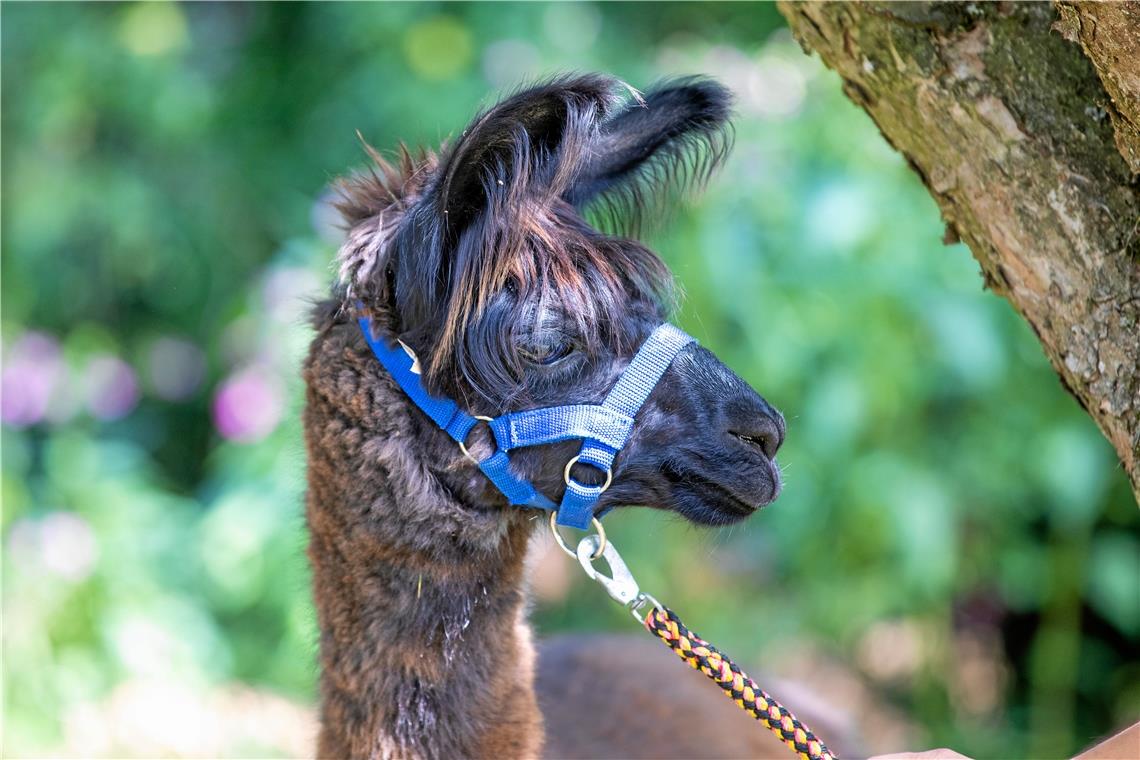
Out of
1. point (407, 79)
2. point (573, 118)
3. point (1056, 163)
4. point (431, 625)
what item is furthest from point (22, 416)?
point (1056, 163)

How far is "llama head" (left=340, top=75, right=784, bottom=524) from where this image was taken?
1.74 m

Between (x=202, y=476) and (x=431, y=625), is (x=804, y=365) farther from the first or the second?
(x=202, y=476)

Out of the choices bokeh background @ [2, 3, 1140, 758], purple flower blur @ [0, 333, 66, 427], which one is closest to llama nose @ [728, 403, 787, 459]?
bokeh background @ [2, 3, 1140, 758]

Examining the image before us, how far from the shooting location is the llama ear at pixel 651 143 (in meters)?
2.21

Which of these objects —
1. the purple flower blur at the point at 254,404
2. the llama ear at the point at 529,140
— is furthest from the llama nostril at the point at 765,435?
the purple flower blur at the point at 254,404

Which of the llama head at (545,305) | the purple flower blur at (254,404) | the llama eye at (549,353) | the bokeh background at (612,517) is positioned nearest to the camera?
the llama head at (545,305)

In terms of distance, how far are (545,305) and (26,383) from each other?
386 cm

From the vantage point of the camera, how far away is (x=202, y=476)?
20.2 feet

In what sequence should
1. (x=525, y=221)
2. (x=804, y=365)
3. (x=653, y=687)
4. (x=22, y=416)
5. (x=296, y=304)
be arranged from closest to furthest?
(x=525, y=221)
(x=653, y=687)
(x=804, y=365)
(x=296, y=304)
(x=22, y=416)

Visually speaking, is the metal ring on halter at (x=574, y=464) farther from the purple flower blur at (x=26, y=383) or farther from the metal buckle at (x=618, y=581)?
the purple flower blur at (x=26, y=383)

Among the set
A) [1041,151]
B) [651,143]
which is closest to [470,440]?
[651,143]

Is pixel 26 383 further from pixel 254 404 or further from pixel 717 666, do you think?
pixel 717 666

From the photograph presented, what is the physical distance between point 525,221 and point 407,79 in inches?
132

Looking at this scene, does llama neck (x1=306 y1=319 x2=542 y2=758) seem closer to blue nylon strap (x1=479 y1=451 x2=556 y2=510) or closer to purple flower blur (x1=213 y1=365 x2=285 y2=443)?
blue nylon strap (x1=479 y1=451 x2=556 y2=510)
